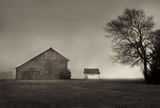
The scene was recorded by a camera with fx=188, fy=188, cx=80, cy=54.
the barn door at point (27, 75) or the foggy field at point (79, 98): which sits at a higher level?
the barn door at point (27, 75)

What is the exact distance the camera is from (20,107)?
677 centimetres

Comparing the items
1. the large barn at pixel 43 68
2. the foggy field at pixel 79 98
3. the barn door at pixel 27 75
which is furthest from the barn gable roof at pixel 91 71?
the foggy field at pixel 79 98

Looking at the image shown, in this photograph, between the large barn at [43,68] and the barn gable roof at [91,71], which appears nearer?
the large barn at [43,68]

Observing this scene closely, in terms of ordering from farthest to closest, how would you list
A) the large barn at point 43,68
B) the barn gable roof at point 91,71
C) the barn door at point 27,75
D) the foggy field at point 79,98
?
the barn gable roof at point 91,71 < the large barn at point 43,68 < the barn door at point 27,75 < the foggy field at point 79,98

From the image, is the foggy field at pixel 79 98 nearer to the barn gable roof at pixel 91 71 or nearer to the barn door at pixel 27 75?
the barn door at pixel 27 75

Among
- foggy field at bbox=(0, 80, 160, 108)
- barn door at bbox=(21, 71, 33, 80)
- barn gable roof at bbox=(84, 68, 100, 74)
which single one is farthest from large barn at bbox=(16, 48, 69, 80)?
foggy field at bbox=(0, 80, 160, 108)

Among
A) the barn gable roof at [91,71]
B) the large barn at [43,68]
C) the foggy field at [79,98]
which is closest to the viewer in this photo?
the foggy field at [79,98]

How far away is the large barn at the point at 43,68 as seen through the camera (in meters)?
46.0

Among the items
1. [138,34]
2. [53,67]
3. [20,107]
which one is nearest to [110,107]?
[20,107]

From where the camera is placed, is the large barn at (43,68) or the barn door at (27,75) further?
the large barn at (43,68)

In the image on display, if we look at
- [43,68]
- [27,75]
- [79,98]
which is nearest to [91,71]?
[43,68]

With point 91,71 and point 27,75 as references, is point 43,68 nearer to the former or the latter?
point 27,75

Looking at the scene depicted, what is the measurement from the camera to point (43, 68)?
4628 centimetres

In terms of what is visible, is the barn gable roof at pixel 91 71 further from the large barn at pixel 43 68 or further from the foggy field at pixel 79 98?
the foggy field at pixel 79 98
